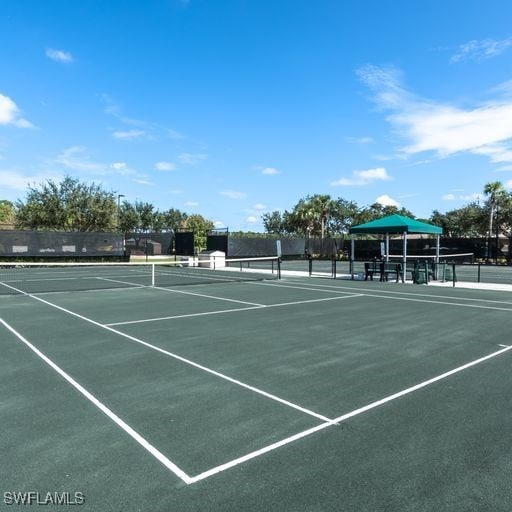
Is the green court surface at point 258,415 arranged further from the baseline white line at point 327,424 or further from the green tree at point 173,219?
the green tree at point 173,219

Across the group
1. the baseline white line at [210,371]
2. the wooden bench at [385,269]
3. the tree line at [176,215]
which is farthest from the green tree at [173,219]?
the baseline white line at [210,371]

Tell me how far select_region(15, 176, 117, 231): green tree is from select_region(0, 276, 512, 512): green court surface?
1243 inches

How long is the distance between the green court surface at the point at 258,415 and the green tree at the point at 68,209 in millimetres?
31572

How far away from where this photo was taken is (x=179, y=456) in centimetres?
362

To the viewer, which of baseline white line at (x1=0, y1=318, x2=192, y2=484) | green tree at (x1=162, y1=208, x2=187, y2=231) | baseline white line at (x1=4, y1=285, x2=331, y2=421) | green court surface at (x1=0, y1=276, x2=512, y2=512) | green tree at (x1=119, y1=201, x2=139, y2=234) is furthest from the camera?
green tree at (x1=162, y1=208, x2=187, y2=231)

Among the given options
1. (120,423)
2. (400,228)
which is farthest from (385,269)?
(120,423)

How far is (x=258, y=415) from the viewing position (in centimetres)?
451

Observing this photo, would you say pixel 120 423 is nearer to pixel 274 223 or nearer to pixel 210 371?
pixel 210 371

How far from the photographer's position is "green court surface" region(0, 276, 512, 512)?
10.3ft

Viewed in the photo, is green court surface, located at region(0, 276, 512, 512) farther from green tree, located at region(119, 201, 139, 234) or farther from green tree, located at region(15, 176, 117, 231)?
green tree, located at region(119, 201, 139, 234)

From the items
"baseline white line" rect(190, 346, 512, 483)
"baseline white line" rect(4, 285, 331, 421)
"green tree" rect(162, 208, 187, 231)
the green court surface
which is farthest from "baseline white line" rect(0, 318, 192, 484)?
"green tree" rect(162, 208, 187, 231)

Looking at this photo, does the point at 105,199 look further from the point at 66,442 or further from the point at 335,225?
the point at 335,225

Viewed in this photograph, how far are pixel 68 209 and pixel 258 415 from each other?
3836 centimetres

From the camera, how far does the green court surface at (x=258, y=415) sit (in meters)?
3.15
